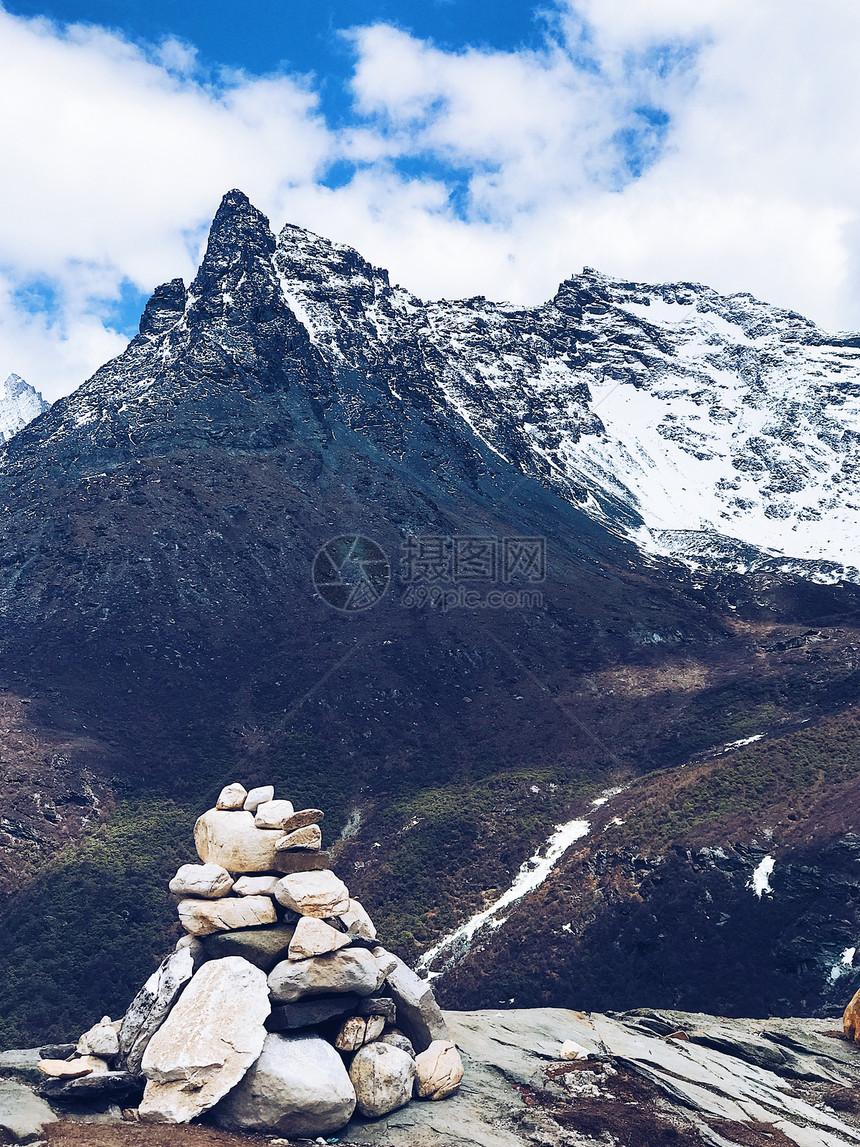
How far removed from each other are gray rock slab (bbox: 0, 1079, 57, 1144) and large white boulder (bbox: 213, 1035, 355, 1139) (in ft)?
11.5

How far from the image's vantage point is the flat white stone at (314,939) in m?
17.7

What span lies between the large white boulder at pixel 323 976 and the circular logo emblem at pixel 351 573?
77768 millimetres

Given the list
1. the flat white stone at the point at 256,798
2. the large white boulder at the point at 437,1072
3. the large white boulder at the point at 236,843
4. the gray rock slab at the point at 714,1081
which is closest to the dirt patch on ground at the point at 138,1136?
the large white boulder at the point at 437,1072

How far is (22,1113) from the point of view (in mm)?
14062

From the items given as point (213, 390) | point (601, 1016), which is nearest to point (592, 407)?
point (213, 390)

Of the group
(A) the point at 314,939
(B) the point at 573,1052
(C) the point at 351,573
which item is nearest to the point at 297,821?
(A) the point at 314,939

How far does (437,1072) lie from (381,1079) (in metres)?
1.79

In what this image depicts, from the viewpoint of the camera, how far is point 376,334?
502 ft

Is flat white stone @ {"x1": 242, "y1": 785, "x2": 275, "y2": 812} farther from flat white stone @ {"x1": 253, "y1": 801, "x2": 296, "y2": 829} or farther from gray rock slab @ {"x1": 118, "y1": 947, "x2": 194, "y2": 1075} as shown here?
gray rock slab @ {"x1": 118, "y1": 947, "x2": 194, "y2": 1075}

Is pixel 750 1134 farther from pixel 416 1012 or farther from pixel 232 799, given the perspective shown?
pixel 232 799

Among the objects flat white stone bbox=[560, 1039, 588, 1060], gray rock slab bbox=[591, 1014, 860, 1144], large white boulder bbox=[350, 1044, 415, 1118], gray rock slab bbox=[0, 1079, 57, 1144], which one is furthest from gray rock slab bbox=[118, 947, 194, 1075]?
gray rock slab bbox=[591, 1014, 860, 1144]

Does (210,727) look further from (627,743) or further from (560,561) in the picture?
(560,561)

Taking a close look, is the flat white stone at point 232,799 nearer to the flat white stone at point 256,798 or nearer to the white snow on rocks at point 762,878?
the flat white stone at point 256,798

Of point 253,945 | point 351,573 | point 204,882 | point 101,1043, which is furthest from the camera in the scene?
point 351,573
